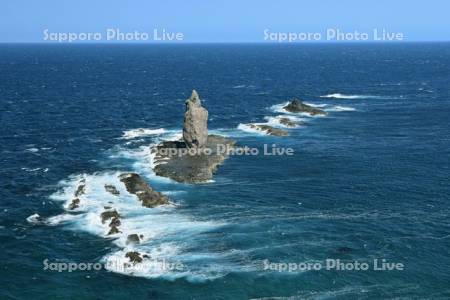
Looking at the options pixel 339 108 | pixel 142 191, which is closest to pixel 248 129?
pixel 339 108

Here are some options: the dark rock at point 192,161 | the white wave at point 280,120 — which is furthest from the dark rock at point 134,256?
the white wave at point 280,120

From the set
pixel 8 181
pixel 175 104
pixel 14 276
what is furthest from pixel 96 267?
pixel 175 104

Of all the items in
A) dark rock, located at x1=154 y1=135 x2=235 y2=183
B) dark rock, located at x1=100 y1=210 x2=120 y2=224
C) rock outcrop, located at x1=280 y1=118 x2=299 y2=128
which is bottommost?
dark rock, located at x1=100 y1=210 x2=120 y2=224

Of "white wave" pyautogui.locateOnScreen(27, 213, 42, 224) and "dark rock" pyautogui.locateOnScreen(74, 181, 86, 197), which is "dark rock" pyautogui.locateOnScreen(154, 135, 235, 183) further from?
"white wave" pyautogui.locateOnScreen(27, 213, 42, 224)

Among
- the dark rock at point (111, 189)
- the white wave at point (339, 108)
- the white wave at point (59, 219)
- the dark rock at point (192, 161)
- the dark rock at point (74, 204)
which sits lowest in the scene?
the white wave at point (59, 219)

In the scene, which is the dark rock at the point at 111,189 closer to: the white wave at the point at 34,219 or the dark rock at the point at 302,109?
the white wave at the point at 34,219

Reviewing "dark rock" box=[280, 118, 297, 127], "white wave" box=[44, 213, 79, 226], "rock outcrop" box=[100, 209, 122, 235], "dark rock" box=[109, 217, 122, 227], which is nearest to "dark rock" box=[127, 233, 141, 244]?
"rock outcrop" box=[100, 209, 122, 235]
